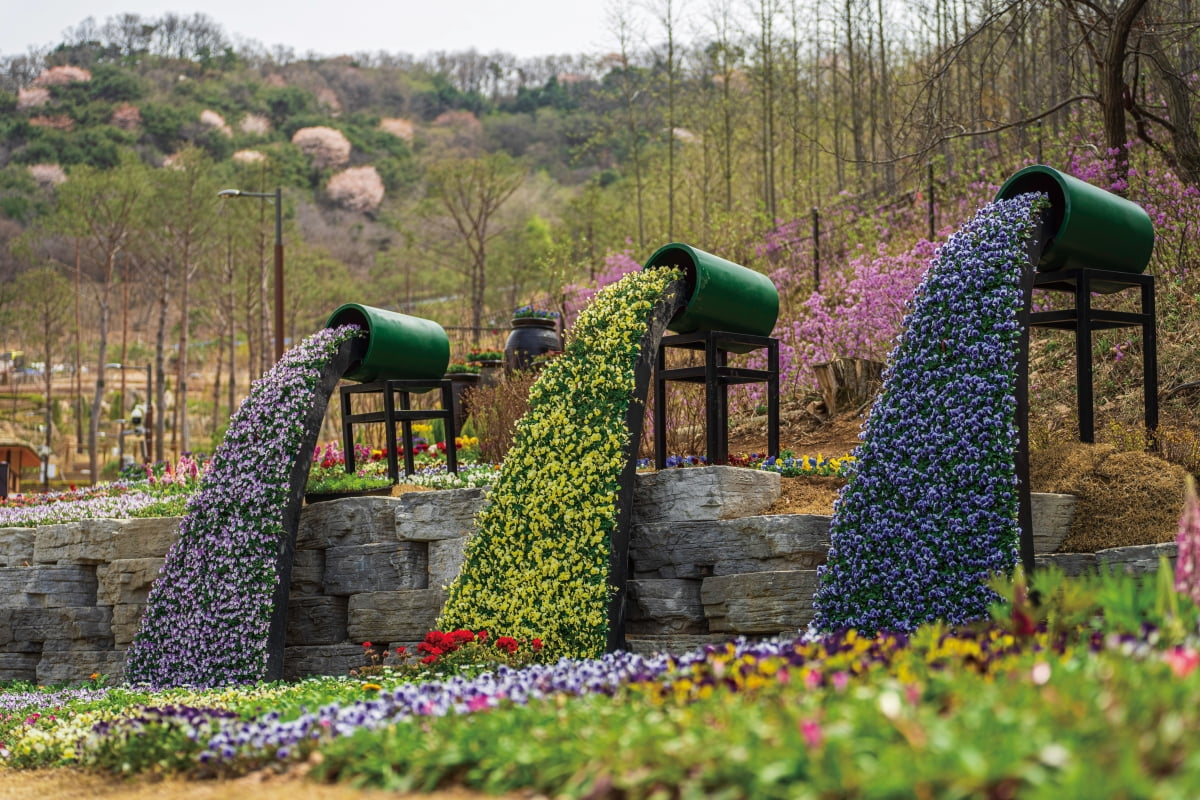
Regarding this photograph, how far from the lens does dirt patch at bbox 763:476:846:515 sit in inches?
277

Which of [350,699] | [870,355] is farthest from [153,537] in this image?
[870,355]

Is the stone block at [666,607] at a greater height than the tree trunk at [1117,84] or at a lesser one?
lesser

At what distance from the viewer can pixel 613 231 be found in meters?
25.4

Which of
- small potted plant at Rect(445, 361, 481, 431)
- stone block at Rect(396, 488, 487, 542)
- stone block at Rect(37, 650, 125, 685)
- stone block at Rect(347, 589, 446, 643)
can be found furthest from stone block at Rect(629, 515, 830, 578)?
small potted plant at Rect(445, 361, 481, 431)

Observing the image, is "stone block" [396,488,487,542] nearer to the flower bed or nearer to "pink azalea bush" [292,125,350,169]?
the flower bed

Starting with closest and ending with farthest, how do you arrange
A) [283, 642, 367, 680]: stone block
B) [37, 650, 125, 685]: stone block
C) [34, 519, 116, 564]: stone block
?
[283, 642, 367, 680]: stone block → [37, 650, 125, 685]: stone block → [34, 519, 116, 564]: stone block

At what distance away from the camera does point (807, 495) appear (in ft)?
23.9

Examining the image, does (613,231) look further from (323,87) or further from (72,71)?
(323,87)

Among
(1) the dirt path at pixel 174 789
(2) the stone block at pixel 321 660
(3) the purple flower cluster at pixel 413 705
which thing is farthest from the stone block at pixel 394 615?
(3) the purple flower cluster at pixel 413 705

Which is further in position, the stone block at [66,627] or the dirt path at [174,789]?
the stone block at [66,627]

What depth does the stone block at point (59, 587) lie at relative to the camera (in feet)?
31.5

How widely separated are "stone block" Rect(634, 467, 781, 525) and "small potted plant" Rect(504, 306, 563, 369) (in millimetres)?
6933

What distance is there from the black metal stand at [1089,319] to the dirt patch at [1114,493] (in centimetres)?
31

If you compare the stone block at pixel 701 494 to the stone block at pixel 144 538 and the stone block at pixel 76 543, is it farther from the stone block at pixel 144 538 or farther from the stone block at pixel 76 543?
the stone block at pixel 76 543
